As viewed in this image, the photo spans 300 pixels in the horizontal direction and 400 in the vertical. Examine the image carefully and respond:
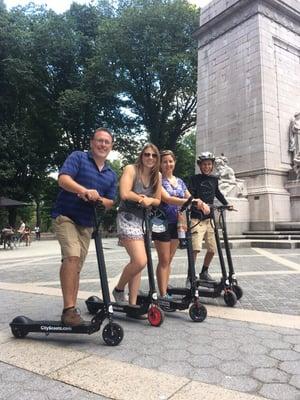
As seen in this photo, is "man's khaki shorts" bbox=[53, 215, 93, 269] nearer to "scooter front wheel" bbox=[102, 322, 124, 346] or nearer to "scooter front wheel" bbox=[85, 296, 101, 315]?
"scooter front wheel" bbox=[102, 322, 124, 346]

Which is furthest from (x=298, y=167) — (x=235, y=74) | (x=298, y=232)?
(x=235, y=74)

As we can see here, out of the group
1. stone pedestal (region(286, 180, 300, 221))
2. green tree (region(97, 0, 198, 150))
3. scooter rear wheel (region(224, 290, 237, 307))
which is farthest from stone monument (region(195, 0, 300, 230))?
scooter rear wheel (region(224, 290, 237, 307))

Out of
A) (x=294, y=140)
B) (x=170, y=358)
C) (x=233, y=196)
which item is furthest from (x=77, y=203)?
(x=294, y=140)

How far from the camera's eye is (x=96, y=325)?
338 cm

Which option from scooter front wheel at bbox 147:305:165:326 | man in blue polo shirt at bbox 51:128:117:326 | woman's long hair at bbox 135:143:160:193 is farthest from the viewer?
woman's long hair at bbox 135:143:160:193

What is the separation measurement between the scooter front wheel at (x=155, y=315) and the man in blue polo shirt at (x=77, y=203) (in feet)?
2.35

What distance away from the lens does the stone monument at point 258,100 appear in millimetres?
16031

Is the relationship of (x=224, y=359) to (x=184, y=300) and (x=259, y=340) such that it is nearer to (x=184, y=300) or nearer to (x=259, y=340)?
(x=259, y=340)

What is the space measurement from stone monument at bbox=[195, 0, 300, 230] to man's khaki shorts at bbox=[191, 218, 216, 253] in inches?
403

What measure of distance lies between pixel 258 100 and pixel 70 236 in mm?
14465

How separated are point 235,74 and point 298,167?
4.90 m

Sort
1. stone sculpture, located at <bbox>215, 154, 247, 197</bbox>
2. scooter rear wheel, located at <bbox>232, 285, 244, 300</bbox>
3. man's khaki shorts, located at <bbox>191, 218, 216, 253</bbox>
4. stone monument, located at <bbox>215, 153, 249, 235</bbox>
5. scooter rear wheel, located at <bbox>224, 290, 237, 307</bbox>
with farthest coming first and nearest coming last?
1. stone sculpture, located at <bbox>215, 154, 247, 197</bbox>
2. stone monument, located at <bbox>215, 153, 249, 235</bbox>
3. man's khaki shorts, located at <bbox>191, 218, 216, 253</bbox>
4. scooter rear wheel, located at <bbox>232, 285, 244, 300</bbox>
5. scooter rear wheel, located at <bbox>224, 290, 237, 307</bbox>

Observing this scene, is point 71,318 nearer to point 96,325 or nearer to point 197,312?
point 96,325

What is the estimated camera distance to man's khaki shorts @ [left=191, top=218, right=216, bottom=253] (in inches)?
217
